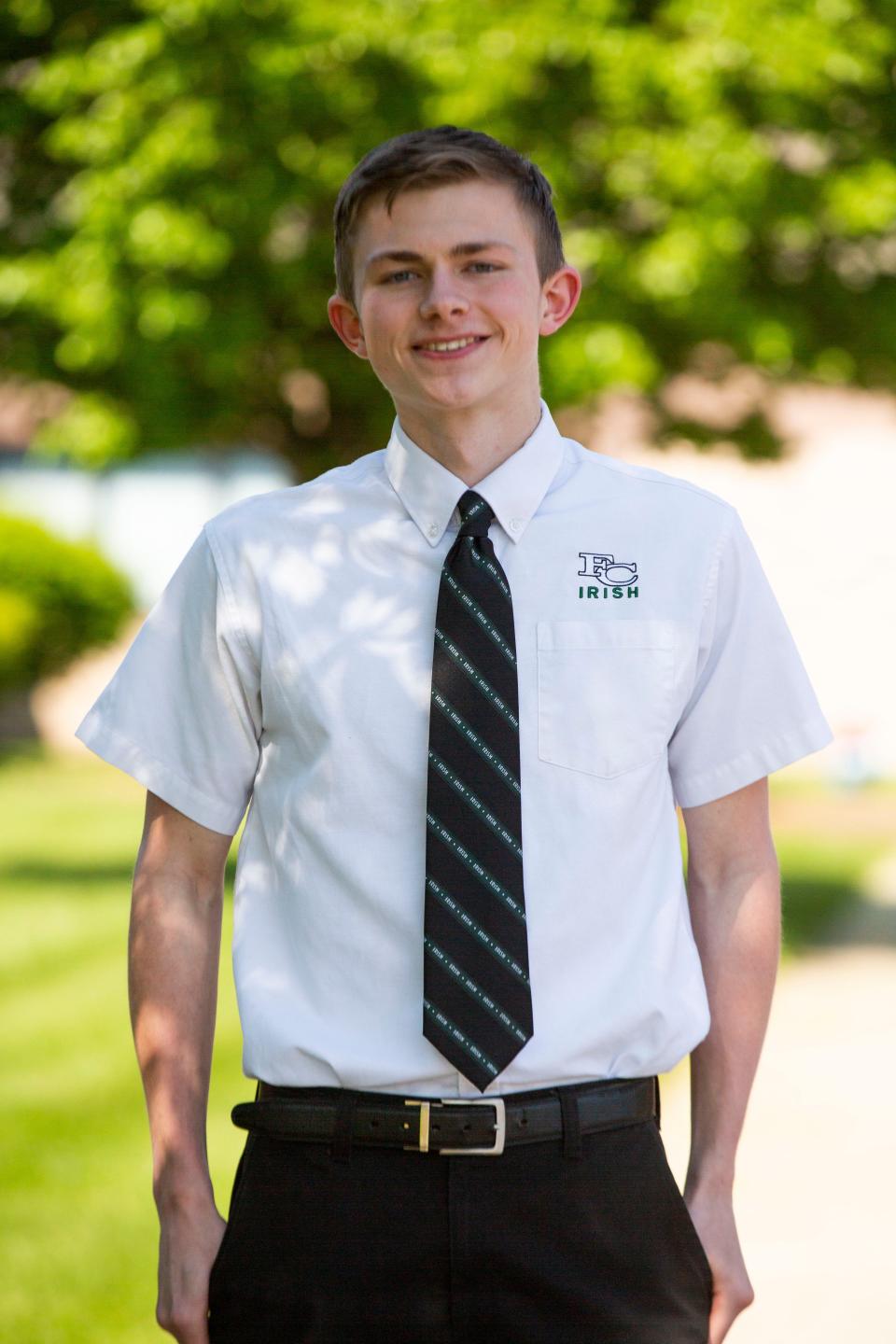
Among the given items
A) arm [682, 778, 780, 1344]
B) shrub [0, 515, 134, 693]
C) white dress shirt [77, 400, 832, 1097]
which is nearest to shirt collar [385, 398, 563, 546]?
white dress shirt [77, 400, 832, 1097]

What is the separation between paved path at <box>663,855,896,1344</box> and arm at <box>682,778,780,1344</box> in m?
2.71

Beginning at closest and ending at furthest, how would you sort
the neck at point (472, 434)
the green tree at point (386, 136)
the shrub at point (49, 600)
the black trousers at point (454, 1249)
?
1. the black trousers at point (454, 1249)
2. the neck at point (472, 434)
3. the green tree at point (386, 136)
4. the shrub at point (49, 600)

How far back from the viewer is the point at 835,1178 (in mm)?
6703

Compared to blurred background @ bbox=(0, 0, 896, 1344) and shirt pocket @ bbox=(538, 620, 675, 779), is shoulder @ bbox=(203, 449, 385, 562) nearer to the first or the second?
shirt pocket @ bbox=(538, 620, 675, 779)

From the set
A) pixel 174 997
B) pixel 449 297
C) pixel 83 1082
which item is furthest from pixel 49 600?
pixel 449 297

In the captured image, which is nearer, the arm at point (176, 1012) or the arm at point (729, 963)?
the arm at point (176, 1012)

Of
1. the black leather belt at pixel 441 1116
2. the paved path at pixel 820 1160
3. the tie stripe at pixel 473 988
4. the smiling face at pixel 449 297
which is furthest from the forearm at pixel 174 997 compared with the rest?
the paved path at pixel 820 1160

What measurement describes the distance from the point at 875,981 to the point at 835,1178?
3.67m

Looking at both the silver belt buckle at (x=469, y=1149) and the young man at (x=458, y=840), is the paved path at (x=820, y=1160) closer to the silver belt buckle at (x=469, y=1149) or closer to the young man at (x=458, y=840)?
the young man at (x=458, y=840)

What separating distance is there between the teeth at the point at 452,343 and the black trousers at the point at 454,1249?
3.59ft

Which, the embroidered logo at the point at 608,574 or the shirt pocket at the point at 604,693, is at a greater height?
the embroidered logo at the point at 608,574

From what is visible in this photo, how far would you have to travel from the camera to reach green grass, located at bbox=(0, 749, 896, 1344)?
17.9ft

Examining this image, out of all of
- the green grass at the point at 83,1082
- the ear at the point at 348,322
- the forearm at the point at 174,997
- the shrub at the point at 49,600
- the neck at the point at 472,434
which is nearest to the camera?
Result: the forearm at the point at 174,997

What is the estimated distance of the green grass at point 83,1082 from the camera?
5.44m
